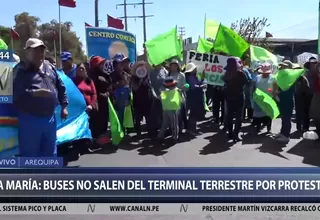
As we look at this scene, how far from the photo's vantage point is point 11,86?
3.46m

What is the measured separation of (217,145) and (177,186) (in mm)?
3921

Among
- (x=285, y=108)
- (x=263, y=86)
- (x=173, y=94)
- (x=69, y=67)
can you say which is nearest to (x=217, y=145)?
(x=173, y=94)

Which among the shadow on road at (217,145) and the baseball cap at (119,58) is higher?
the baseball cap at (119,58)

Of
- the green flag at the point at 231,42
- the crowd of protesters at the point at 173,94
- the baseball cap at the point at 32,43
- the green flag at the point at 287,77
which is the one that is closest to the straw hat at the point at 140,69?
the crowd of protesters at the point at 173,94

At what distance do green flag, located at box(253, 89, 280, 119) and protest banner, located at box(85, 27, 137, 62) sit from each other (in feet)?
7.07

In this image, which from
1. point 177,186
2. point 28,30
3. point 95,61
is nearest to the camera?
point 177,186

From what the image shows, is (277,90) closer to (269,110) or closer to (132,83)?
(269,110)

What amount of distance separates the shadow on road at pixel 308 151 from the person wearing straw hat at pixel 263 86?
3.02 ft

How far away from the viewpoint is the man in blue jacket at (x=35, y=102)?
3.59 meters

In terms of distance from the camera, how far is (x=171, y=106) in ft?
22.9

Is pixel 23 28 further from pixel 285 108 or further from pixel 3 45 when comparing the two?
pixel 285 108

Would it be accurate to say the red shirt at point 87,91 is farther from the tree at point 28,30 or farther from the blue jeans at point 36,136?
the blue jeans at point 36,136

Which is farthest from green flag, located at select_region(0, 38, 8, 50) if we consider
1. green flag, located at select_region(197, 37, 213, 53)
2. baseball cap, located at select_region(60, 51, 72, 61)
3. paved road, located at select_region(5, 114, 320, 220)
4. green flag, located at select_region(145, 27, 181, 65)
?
green flag, located at select_region(197, 37, 213, 53)

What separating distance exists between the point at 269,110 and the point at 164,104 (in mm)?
1673
